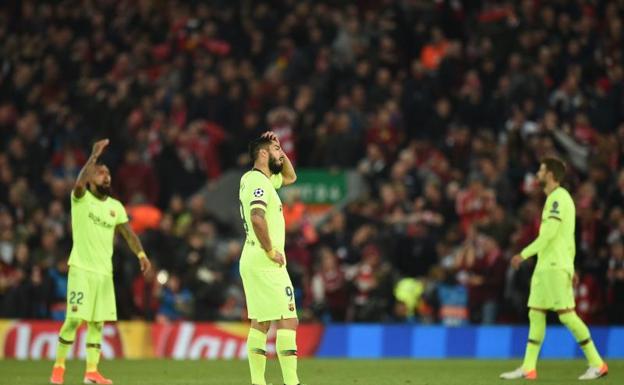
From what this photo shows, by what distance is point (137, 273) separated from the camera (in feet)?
71.7

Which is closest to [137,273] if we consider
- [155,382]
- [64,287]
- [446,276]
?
[64,287]

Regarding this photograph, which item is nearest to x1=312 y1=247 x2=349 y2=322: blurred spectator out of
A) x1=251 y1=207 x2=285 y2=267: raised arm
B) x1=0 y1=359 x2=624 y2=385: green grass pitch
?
x1=0 y1=359 x2=624 y2=385: green grass pitch

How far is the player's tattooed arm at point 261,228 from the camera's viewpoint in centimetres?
1189

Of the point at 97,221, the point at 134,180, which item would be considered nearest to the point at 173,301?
the point at 134,180

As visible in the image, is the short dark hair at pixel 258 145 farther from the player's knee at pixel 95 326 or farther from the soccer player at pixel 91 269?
the player's knee at pixel 95 326

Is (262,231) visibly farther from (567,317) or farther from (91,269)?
(567,317)

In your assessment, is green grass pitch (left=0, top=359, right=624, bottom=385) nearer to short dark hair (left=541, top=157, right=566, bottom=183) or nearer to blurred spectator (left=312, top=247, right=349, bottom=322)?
blurred spectator (left=312, top=247, right=349, bottom=322)

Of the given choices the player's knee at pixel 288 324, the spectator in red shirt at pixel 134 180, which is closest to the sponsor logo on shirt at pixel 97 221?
the player's knee at pixel 288 324

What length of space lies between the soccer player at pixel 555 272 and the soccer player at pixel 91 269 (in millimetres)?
4459

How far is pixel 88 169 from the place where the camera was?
14031mm

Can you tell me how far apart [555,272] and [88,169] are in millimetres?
5373

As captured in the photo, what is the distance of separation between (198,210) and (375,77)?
4.59 m

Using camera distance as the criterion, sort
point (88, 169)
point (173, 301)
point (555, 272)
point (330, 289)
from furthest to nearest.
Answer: point (173, 301)
point (330, 289)
point (555, 272)
point (88, 169)

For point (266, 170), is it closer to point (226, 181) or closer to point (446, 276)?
point (446, 276)
